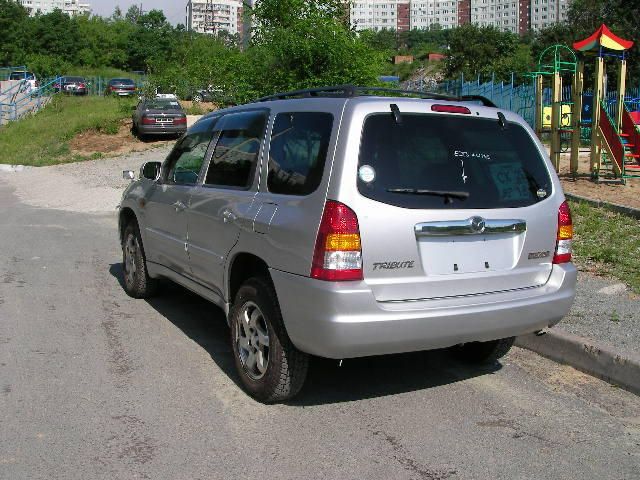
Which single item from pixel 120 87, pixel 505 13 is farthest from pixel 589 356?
pixel 505 13

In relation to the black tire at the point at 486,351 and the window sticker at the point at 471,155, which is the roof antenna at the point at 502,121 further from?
the black tire at the point at 486,351

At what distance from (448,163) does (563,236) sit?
99cm

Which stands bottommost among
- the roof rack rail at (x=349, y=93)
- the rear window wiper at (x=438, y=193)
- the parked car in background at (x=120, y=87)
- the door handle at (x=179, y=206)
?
the door handle at (x=179, y=206)

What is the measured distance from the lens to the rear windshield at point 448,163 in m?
4.26

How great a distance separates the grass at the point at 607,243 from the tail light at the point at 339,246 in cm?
417

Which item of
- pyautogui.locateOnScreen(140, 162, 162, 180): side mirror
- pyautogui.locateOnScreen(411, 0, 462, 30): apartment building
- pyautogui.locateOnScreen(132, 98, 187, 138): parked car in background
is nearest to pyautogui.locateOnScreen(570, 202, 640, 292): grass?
pyautogui.locateOnScreen(140, 162, 162, 180): side mirror

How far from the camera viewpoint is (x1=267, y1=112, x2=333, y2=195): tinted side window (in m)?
4.38

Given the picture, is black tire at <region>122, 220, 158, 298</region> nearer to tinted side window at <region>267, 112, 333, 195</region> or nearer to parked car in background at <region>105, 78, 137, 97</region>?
A: tinted side window at <region>267, 112, 333, 195</region>

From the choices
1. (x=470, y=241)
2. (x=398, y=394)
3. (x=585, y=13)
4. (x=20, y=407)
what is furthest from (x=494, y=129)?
(x=585, y=13)

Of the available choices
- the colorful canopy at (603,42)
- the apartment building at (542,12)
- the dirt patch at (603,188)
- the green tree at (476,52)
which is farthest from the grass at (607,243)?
the apartment building at (542,12)

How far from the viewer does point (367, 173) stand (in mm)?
4207

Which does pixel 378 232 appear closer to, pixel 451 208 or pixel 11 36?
pixel 451 208

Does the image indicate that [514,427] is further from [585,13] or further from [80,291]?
[585,13]

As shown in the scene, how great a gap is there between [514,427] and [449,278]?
3.25 feet
